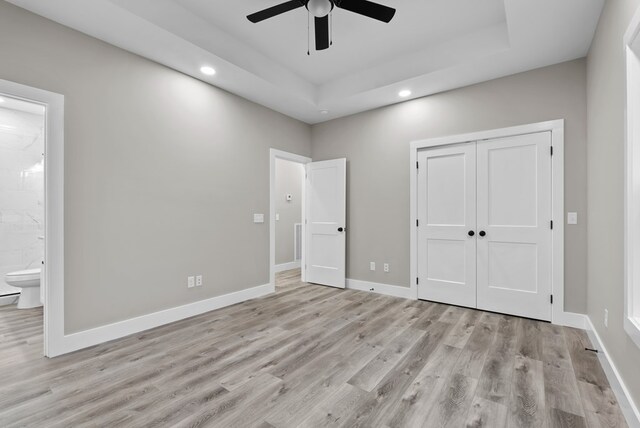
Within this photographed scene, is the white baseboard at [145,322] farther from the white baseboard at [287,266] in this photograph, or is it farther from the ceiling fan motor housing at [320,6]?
the ceiling fan motor housing at [320,6]

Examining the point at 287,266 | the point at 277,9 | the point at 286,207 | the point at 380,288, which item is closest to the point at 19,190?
the point at 286,207

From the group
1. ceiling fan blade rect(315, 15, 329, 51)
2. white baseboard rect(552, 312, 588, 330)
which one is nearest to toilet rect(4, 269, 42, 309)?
ceiling fan blade rect(315, 15, 329, 51)

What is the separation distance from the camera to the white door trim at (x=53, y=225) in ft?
7.96

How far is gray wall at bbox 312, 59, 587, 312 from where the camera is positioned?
10.1 feet

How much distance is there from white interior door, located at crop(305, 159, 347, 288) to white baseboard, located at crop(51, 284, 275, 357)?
3.96ft

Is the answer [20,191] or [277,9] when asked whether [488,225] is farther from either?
[20,191]

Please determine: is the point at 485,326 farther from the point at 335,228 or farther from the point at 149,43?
the point at 149,43

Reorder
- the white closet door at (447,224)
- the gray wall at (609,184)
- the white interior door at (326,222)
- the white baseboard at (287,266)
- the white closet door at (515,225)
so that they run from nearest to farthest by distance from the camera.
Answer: the gray wall at (609,184) → the white closet door at (515,225) → the white closet door at (447,224) → the white interior door at (326,222) → the white baseboard at (287,266)

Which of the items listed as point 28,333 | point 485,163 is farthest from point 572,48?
point 28,333

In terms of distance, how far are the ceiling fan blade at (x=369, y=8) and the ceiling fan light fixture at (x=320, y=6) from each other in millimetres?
126

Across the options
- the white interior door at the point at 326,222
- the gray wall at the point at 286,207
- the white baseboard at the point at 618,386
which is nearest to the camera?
the white baseboard at the point at 618,386

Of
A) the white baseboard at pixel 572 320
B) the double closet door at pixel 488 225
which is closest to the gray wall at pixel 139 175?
the double closet door at pixel 488 225

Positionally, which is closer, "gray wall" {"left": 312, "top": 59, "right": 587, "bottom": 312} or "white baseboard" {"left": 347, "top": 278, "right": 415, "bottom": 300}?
"gray wall" {"left": 312, "top": 59, "right": 587, "bottom": 312}

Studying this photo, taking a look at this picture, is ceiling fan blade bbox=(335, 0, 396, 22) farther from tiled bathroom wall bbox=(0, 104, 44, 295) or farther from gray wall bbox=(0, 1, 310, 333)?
tiled bathroom wall bbox=(0, 104, 44, 295)
